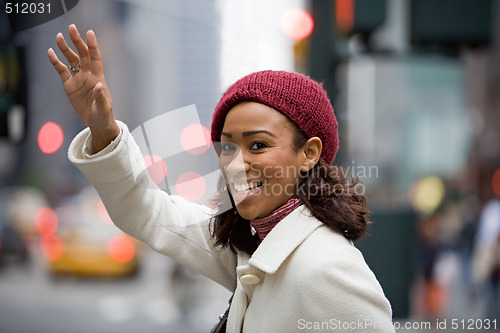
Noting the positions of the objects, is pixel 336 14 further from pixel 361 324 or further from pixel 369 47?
pixel 361 324

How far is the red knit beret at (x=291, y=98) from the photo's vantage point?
1.88 meters

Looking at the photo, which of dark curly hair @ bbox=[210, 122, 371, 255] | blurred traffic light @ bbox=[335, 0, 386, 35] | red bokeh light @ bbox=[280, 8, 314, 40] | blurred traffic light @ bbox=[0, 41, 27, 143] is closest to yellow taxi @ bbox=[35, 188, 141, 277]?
red bokeh light @ bbox=[280, 8, 314, 40]

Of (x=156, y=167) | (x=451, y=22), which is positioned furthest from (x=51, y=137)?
(x=451, y=22)

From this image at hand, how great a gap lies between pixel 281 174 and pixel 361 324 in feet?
1.77

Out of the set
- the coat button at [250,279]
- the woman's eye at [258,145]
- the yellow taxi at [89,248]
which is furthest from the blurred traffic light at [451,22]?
the yellow taxi at [89,248]

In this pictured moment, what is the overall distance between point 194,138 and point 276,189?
1.64ft

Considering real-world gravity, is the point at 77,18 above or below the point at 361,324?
above

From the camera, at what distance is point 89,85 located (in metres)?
1.90

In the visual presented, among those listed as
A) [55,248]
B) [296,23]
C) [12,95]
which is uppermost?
[296,23]

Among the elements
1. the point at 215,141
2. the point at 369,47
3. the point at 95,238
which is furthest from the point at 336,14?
the point at 95,238

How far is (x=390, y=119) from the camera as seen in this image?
32562 mm

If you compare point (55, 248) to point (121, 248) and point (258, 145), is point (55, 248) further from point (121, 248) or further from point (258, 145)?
point (258, 145)

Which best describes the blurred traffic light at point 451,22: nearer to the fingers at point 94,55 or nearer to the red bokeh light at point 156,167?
the red bokeh light at point 156,167

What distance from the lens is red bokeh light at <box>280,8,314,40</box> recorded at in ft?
16.5
